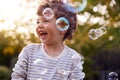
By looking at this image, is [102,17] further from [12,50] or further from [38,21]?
[12,50]

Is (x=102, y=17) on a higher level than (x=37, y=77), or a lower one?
higher

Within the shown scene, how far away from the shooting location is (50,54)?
3.52 meters

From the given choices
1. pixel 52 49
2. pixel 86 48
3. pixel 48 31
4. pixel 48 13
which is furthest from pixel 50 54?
pixel 86 48

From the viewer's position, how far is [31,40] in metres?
11.2

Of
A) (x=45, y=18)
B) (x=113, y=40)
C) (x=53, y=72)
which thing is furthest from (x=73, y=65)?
(x=113, y=40)

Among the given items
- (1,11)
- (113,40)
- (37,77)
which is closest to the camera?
Result: (37,77)

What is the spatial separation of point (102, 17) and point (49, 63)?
3.20 m

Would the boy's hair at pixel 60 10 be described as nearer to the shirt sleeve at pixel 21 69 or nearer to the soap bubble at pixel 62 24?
the soap bubble at pixel 62 24

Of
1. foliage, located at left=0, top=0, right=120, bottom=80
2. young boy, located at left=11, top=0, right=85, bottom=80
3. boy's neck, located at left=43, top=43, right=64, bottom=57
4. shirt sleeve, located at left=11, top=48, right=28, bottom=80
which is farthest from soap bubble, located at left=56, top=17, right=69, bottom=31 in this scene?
foliage, located at left=0, top=0, right=120, bottom=80

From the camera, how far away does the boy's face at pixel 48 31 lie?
3426 millimetres

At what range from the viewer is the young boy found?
11.3 ft

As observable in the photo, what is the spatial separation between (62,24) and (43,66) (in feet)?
1.10

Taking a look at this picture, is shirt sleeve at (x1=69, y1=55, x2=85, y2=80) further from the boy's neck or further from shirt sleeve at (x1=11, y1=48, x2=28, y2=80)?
shirt sleeve at (x1=11, y1=48, x2=28, y2=80)

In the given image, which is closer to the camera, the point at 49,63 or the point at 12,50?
the point at 49,63
